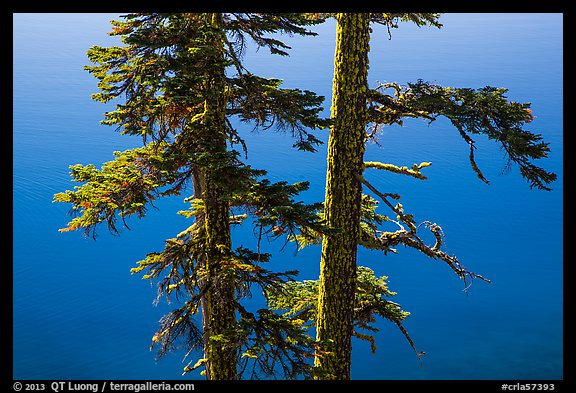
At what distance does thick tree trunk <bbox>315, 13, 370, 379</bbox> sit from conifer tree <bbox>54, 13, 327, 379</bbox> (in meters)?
1.18

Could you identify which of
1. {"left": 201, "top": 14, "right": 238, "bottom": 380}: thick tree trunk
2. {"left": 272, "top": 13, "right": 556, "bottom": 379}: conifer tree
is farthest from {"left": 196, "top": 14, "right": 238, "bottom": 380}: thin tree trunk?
{"left": 272, "top": 13, "right": 556, "bottom": 379}: conifer tree

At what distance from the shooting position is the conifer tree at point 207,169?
7.83 m

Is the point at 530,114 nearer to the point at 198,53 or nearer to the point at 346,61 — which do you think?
the point at 346,61

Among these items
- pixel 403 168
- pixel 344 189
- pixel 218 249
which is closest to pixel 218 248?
pixel 218 249

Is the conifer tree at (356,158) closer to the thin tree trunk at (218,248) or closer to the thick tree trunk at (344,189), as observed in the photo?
the thick tree trunk at (344,189)

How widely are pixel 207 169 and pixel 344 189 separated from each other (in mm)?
2717

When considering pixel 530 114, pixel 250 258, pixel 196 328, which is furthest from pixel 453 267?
pixel 196 328

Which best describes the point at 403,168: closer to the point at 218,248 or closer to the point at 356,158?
the point at 356,158

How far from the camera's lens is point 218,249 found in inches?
357

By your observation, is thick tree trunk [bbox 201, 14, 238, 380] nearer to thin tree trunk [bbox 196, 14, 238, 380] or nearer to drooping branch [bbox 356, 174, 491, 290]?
thin tree trunk [bbox 196, 14, 238, 380]

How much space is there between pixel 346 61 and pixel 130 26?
11.9 feet

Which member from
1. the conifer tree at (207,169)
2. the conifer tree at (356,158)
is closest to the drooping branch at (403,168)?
the conifer tree at (356,158)

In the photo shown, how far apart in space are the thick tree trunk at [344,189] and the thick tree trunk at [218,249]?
1.79 m
